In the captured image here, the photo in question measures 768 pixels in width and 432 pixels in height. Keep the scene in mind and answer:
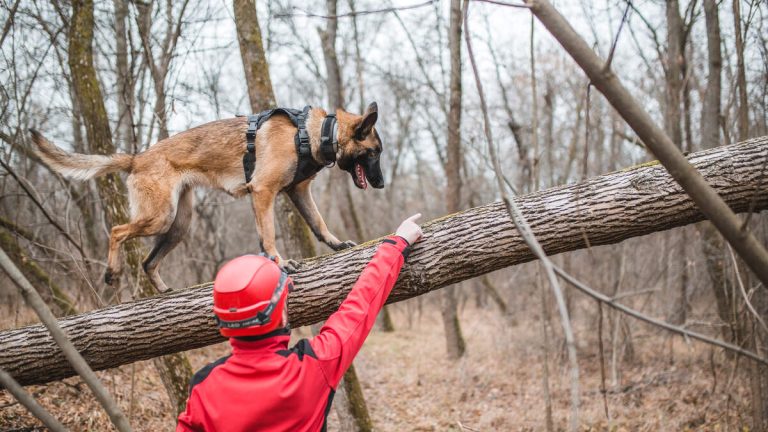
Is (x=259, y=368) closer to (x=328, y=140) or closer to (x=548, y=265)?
(x=548, y=265)

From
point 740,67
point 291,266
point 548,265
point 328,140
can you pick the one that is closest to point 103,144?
point 328,140

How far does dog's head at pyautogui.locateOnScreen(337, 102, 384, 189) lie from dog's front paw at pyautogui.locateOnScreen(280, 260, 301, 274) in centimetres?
111

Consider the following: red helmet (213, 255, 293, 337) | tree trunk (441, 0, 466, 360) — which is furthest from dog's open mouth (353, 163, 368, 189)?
tree trunk (441, 0, 466, 360)

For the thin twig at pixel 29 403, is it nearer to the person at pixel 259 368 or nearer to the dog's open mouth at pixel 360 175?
the person at pixel 259 368

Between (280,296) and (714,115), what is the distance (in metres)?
7.67

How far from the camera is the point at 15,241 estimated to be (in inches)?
252

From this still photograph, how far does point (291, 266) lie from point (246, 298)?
5.77 ft

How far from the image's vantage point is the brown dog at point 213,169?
4.16m

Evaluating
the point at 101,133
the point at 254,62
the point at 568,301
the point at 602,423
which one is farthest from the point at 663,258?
the point at 101,133

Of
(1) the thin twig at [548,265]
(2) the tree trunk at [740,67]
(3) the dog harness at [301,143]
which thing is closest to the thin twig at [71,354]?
(1) the thin twig at [548,265]

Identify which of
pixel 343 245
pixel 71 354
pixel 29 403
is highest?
pixel 343 245

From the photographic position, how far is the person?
6.76 feet

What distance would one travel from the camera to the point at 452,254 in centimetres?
351

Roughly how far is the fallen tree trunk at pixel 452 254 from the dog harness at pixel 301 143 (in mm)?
977
